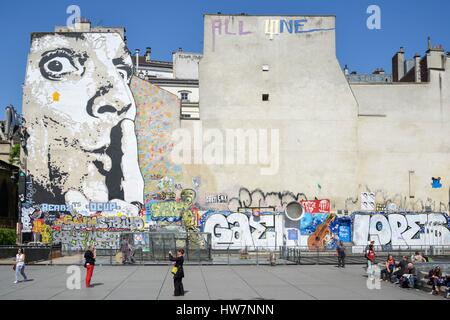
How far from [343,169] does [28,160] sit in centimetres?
2435

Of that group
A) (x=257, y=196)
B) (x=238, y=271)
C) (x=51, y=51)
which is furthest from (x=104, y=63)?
(x=238, y=271)

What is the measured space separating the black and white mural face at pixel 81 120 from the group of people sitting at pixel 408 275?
24.0m

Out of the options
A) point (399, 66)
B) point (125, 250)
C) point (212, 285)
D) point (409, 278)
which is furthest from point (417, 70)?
point (212, 285)

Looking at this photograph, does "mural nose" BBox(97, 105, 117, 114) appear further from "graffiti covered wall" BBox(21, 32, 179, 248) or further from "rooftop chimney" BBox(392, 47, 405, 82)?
"rooftop chimney" BBox(392, 47, 405, 82)

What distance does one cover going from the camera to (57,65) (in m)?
46.5

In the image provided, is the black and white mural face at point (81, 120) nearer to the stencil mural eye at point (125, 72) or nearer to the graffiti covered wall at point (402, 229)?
the stencil mural eye at point (125, 72)

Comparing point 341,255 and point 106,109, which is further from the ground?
point 106,109

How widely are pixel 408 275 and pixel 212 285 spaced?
7521mm

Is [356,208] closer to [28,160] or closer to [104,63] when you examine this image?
[104,63]

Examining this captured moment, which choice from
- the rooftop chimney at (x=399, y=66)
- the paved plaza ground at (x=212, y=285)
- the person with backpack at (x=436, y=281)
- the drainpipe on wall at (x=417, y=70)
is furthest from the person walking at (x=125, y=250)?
the rooftop chimney at (x=399, y=66)

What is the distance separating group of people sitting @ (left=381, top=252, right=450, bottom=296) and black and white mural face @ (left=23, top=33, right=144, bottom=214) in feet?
78.7

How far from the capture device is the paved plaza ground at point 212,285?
64.6 feet

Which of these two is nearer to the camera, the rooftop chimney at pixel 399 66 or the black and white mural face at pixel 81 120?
the black and white mural face at pixel 81 120

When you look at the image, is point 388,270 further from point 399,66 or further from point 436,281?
point 399,66
